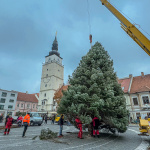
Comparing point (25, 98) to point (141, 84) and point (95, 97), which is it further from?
point (95, 97)

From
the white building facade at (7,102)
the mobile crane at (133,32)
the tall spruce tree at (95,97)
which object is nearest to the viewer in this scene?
the tall spruce tree at (95,97)

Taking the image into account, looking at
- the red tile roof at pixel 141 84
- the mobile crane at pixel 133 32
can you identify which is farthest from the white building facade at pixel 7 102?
the mobile crane at pixel 133 32

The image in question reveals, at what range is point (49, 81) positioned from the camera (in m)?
54.9

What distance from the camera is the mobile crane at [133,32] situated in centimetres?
829

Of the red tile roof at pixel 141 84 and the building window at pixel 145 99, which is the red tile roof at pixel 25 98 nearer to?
the red tile roof at pixel 141 84

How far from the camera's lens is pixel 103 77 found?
9.07 metres

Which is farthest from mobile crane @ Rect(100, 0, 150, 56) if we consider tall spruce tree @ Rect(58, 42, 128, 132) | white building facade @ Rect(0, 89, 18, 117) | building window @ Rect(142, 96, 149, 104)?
white building facade @ Rect(0, 89, 18, 117)

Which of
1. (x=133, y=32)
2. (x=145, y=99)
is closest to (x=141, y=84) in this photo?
(x=145, y=99)

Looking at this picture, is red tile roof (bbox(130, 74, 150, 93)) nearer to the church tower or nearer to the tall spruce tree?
the tall spruce tree

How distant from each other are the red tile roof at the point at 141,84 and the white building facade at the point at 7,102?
43.4m

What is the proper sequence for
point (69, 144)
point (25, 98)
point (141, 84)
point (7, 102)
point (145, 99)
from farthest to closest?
point (25, 98), point (7, 102), point (141, 84), point (145, 99), point (69, 144)

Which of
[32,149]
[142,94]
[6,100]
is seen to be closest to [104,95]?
[32,149]

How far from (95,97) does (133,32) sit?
5948 millimetres

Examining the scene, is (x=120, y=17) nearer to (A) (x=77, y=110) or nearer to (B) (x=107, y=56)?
(B) (x=107, y=56)
